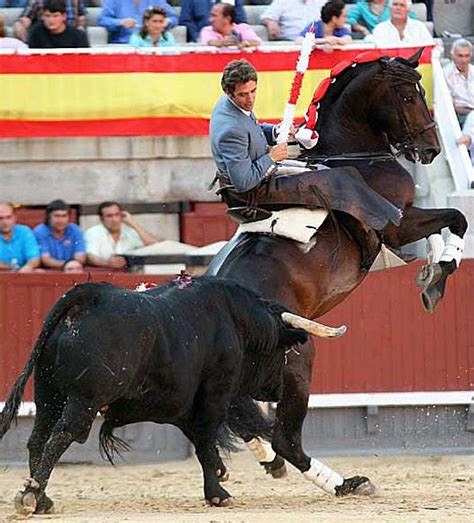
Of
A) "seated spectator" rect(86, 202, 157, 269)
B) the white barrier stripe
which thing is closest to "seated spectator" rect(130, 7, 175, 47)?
"seated spectator" rect(86, 202, 157, 269)

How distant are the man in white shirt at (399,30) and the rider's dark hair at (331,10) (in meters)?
0.36

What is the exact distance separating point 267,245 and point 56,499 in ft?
5.71

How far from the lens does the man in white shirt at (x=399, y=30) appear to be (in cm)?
1170

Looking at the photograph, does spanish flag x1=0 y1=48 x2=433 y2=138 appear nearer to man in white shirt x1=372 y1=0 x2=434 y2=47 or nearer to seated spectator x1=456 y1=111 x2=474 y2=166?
man in white shirt x1=372 y1=0 x2=434 y2=47

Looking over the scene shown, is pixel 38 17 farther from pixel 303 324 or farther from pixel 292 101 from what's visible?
pixel 303 324

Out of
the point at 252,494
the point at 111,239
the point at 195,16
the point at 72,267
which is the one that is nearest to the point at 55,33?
the point at 195,16

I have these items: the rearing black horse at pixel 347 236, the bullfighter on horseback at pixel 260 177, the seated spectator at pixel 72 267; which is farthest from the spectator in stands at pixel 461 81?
the bullfighter on horseback at pixel 260 177

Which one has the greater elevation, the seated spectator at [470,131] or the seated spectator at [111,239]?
the seated spectator at [470,131]

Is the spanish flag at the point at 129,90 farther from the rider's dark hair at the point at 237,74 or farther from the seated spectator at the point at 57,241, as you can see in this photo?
the rider's dark hair at the point at 237,74

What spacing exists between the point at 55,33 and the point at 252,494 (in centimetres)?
418

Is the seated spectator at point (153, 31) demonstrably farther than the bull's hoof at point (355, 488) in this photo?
Yes

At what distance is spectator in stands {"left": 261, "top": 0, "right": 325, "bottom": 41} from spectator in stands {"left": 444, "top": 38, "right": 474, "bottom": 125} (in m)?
1.08

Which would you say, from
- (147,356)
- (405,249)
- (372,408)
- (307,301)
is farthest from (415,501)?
(405,249)

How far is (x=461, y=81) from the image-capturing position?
1191cm
